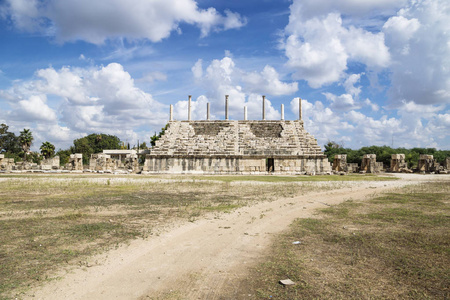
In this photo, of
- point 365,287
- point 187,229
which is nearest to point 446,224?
point 365,287

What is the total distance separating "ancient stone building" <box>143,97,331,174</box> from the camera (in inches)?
1254

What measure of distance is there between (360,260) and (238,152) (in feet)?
91.7

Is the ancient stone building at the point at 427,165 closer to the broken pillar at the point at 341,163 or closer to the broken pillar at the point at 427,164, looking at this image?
the broken pillar at the point at 427,164

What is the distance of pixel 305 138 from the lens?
3491 cm

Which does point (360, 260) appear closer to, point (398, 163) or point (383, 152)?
point (398, 163)

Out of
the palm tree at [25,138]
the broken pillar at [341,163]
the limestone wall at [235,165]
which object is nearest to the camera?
the limestone wall at [235,165]

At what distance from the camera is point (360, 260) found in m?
5.02

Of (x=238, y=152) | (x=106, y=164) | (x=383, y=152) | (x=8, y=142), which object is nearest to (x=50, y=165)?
(x=106, y=164)

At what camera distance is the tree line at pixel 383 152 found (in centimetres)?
5419

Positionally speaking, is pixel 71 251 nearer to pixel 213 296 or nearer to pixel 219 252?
pixel 219 252

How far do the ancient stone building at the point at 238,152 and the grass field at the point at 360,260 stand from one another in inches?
919

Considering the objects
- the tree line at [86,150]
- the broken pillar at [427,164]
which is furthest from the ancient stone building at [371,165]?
the tree line at [86,150]

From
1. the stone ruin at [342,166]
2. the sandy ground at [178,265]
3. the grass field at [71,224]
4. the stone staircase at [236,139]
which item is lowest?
the sandy ground at [178,265]

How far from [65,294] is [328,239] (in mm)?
4783
